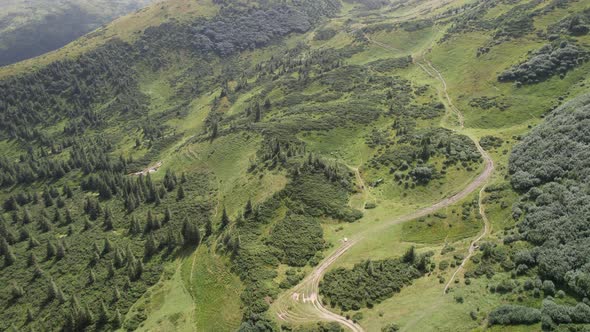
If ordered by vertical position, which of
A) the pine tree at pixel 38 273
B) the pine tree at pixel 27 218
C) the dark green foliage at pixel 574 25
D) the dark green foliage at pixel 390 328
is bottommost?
the pine tree at pixel 38 273

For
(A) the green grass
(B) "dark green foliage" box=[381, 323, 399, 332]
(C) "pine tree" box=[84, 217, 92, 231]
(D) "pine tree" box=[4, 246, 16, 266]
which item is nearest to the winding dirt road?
(B) "dark green foliage" box=[381, 323, 399, 332]

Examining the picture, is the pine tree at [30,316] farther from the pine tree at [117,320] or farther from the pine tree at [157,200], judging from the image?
the pine tree at [157,200]

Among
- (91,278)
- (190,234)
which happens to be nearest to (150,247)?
(190,234)

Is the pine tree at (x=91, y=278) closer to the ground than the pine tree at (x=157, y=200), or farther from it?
closer to the ground

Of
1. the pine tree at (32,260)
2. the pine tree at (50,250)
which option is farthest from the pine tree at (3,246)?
the pine tree at (50,250)

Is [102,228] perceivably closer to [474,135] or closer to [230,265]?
[230,265]
